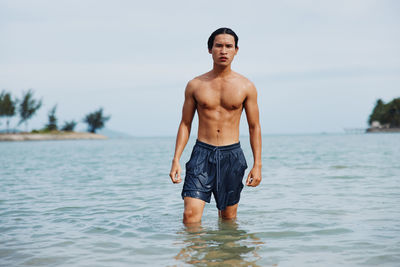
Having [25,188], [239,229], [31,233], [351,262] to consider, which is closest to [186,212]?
[239,229]

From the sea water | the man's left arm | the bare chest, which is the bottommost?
the sea water

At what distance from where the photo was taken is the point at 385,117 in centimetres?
11325

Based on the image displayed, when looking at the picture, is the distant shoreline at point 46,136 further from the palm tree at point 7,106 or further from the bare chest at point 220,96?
the bare chest at point 220,96

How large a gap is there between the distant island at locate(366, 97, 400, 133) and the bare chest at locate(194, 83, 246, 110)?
10900 centimetres

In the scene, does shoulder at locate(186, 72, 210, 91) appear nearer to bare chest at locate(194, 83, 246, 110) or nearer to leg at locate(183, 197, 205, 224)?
bare chest at locate(194, 83, 246, 110)

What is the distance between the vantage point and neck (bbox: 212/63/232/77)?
203 inches

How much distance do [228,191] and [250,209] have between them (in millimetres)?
2681

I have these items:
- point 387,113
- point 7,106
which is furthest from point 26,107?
point 387,113

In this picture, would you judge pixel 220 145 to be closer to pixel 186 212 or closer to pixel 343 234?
pixel 186 212

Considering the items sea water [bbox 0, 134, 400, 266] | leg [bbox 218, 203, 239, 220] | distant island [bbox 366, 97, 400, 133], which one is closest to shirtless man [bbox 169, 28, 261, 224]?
leg [bbox 218, 203, 239, 220]

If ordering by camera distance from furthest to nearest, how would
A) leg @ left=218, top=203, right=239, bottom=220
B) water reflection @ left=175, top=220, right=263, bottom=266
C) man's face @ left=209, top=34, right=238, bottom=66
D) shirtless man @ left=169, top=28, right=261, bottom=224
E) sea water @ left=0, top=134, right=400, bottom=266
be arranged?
1. leg @ left=218, top=203, right=239, bottom=220
2. shirtless man @ left=169, top=28, right=261, bottom=224
3. man's face @ left=209, top=34, right=238, bottom=66
4. sea water @ left=0, top=134, right=400, bottom=266
5. water reflection @ left=175, top=220, right=263, bottom=266

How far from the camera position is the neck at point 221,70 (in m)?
5.16

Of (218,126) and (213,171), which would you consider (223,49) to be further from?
(213,171)

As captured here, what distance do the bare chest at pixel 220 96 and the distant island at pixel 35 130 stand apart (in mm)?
86090
